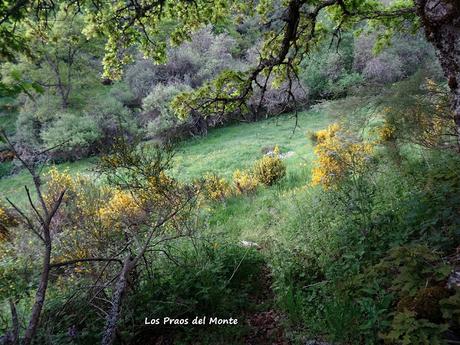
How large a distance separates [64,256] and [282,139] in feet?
45.2

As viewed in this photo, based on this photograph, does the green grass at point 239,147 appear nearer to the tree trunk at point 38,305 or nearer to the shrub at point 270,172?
the shrub at point 270,172

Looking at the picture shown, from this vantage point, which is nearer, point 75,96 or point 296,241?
point 296,241

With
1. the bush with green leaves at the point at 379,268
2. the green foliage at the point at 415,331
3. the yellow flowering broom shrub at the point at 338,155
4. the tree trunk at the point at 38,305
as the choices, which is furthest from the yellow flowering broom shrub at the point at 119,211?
the green foliage at the point at 415,331

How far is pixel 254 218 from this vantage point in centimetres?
740

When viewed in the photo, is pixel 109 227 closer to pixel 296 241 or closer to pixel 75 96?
pixel 296 241

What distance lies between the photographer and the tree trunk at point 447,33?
2053 mm

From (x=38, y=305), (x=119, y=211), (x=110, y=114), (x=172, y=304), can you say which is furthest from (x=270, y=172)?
(x=110, y=114)

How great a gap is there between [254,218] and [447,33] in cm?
567

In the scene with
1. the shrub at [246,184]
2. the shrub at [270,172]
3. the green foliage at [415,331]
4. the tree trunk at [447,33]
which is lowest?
the green foliage at [415,331]

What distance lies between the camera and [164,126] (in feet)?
67.5

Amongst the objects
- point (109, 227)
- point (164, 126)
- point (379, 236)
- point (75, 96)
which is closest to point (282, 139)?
point (164, 126)

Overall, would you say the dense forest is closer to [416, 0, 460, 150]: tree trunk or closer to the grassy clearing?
[416, 0, 460, 150]: tree trunk

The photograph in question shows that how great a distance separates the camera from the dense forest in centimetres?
236

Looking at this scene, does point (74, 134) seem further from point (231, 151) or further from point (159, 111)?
point (231, 151)
